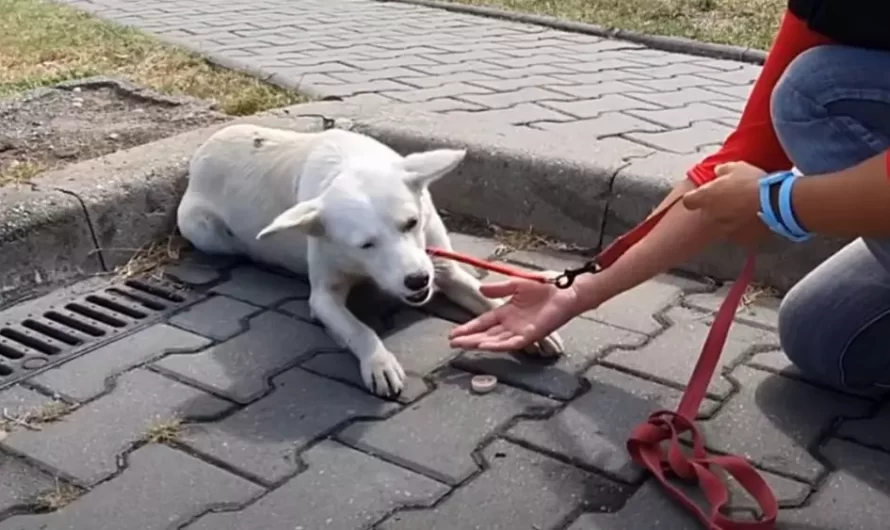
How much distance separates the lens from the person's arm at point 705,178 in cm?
243

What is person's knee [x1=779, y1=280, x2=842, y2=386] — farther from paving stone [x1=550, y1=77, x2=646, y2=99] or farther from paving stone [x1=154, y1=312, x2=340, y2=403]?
paving stone [x1=550, y1=77, x2=646, y2=99]

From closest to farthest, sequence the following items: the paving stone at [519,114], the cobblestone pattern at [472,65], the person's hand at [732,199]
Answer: the person's hand at [732,199]
the paving stone at [519,114]
the cobblestone pattern at [472,65]

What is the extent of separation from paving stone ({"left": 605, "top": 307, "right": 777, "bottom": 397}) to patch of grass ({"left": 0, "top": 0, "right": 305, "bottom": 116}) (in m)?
1.95

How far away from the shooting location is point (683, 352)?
2.73 metres

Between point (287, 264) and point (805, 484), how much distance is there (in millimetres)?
1573

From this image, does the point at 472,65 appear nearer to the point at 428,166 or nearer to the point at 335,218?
the point at 428,166

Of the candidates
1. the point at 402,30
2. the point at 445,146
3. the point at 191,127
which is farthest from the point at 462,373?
the point at 402,30

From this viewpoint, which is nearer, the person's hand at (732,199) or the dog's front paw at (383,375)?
the person's hand at (732,199)

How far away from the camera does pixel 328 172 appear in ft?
9.55

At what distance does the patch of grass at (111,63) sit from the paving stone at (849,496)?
8.43ft

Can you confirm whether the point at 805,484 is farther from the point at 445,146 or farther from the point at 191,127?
the point at 191,127

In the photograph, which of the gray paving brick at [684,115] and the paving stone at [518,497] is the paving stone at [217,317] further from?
the gray paving brick at [684,115]

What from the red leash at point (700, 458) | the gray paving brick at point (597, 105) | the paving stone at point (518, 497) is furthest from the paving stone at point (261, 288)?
the gray paving brick at point (597, 105)

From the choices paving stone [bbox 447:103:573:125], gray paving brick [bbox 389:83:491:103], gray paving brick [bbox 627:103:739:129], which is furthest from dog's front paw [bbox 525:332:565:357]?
gray paving brick [bbox 389:83:491:103]
